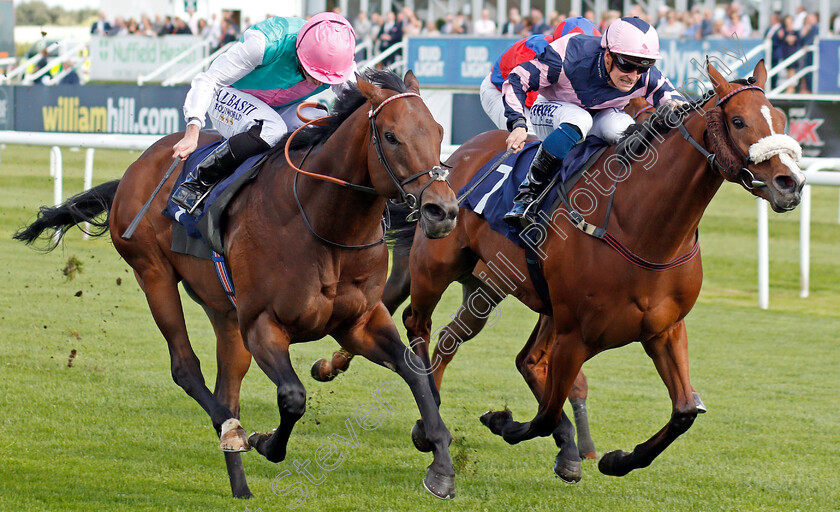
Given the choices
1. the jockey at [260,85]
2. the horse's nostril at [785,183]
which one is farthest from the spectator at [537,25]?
the horse's nostril at [785,183]

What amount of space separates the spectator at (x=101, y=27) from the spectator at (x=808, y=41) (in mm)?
14660

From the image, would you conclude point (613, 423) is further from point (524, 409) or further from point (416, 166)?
point (416, 166)

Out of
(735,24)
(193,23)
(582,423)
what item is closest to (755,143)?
(582,423)

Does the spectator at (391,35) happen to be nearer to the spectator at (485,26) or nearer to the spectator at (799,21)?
the spectator at (485,26)

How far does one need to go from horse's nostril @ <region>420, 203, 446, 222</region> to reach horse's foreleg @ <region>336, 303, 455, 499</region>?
0.87 meters

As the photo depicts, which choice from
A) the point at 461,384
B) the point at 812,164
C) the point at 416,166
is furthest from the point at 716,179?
the point at 812,164

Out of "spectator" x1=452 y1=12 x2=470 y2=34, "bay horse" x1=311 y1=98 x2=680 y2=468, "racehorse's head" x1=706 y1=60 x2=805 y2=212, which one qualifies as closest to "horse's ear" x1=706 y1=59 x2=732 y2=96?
"racehorse's head" x1=706 y1=60 x2=805 y2=212

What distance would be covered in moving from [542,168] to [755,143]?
47.5 inches

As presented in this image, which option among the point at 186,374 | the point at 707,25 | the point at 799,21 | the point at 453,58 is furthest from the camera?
the point at 453,58

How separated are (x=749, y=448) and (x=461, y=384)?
180 centimetres

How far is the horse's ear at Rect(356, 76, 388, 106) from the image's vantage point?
367 cm

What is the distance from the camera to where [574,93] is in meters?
4.77

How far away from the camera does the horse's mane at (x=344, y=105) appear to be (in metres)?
3.76

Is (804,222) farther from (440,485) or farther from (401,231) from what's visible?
(440,485)
